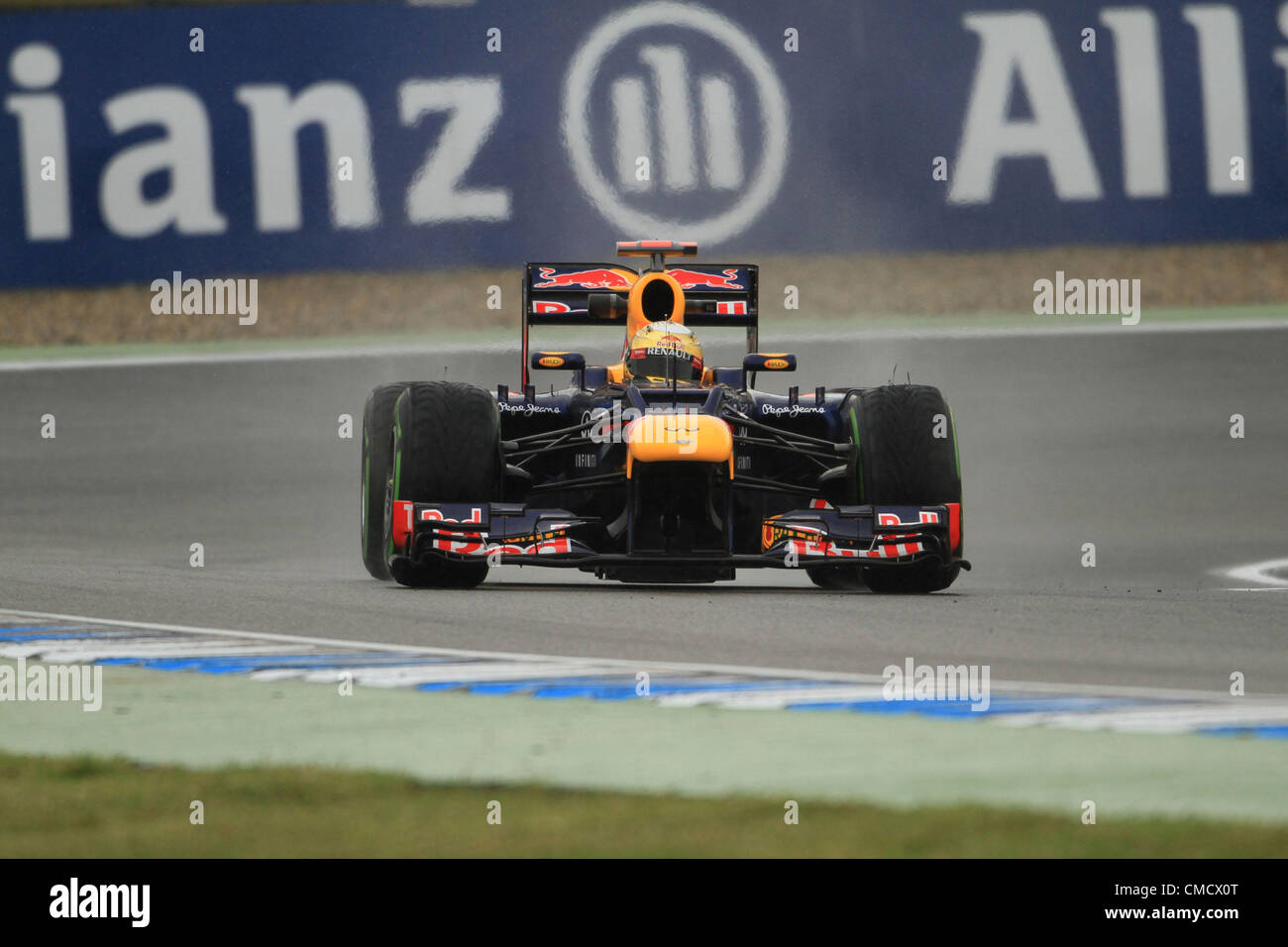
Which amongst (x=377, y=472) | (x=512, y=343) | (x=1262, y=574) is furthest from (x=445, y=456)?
(x=512, y=343)

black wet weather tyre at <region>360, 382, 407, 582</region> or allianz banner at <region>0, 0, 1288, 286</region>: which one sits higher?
allianz banner at <region>0, 0, 1288, 286</region>

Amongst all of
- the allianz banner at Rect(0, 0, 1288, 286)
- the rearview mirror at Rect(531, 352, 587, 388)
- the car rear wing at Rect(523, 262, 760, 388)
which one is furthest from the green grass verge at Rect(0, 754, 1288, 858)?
the allianz banner at Rect(0, 0, 1288, 286)

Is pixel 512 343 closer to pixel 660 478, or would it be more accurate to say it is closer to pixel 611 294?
pixel 611 294

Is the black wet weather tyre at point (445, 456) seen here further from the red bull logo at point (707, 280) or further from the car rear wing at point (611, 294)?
the red bull logo at point (707, 280)

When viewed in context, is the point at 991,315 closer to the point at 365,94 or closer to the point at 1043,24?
the point at 1043,24

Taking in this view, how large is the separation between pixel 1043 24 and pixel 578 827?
61.1ft

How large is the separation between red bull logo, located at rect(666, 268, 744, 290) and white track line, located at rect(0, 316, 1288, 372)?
319 inches

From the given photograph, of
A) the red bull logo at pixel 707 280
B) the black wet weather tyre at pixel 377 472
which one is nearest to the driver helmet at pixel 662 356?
the red bull logo at pixel 707 280

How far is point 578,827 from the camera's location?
17.9ft

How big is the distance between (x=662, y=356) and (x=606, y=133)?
10.3 m

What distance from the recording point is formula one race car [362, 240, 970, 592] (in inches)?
431

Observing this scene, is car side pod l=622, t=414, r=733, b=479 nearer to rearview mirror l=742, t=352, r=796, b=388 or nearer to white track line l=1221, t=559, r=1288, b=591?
rearview mirror l=742, t=352, r=796, b=388

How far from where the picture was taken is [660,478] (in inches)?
430

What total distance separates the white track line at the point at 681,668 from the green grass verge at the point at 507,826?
2.15 meters
